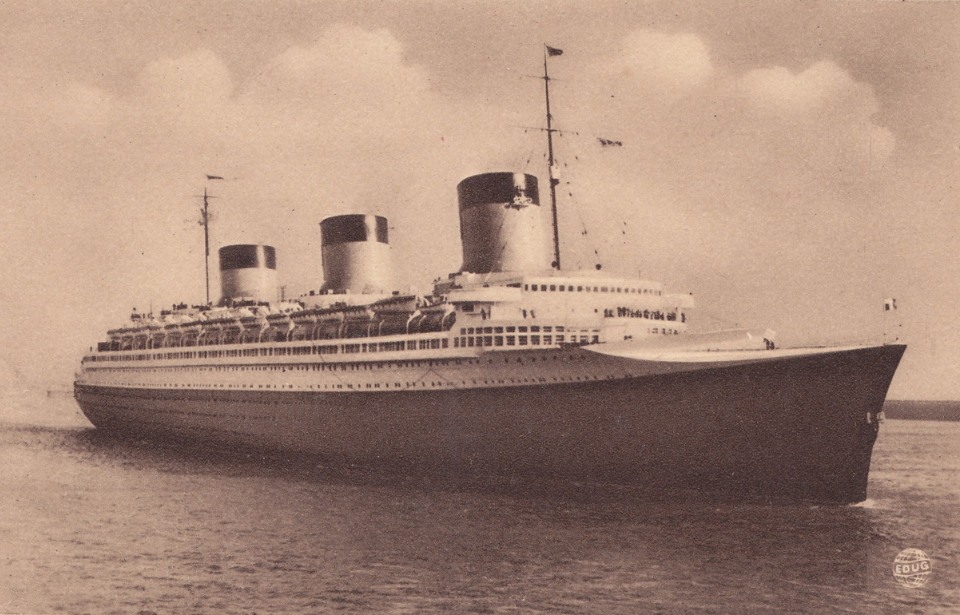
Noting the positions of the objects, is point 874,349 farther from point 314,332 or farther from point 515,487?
point 314,332

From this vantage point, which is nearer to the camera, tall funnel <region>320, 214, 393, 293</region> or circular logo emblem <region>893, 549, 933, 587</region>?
circular logo emblem <region>893, 549, 933, 587</region>

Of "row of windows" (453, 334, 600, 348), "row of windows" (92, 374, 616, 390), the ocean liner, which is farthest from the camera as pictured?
"row of windows" (453, 334, 600, 348)

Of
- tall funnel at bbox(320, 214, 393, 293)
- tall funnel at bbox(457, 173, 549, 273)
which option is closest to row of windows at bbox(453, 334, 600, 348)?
tall funnel at bbox(457, 173, 549, 273)

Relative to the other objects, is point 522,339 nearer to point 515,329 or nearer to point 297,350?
point 515,329

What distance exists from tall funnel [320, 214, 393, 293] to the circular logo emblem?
67.2 feet

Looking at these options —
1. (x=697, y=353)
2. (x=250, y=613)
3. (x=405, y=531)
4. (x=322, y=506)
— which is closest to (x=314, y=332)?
(x=322, y=506)

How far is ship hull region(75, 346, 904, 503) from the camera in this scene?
16.2 m

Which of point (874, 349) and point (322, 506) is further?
point (322, 506)

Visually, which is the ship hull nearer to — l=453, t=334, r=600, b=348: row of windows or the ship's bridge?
l=453, t=334, r=600, b=348: row of windows

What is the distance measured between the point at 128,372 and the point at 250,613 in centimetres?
3033

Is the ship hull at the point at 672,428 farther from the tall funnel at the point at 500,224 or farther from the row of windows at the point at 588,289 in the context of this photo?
the tall funnel at the point at 500,224

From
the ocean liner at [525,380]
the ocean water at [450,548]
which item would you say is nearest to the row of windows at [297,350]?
the ocean liner at [525,380]

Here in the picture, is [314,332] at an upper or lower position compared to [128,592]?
upper

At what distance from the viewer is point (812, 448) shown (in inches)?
645
